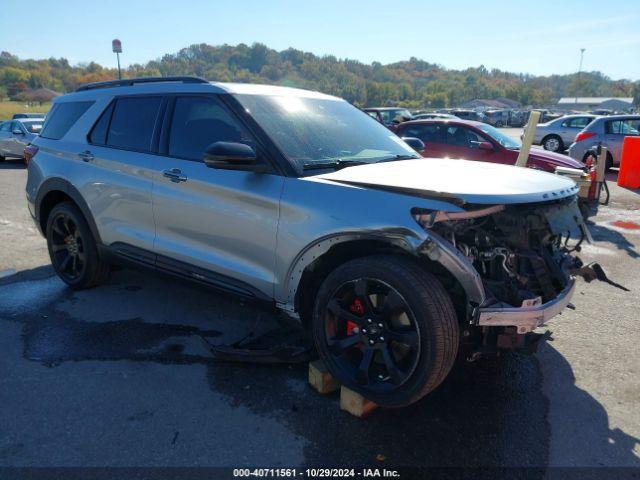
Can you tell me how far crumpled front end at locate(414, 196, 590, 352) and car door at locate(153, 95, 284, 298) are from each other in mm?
1128

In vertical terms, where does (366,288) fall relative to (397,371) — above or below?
above

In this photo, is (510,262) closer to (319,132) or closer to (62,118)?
(319,132)

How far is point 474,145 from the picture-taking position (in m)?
10.1

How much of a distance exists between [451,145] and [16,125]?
567 inches

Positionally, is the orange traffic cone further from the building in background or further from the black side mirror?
the building in background

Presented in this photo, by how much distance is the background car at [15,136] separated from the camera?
1656cm

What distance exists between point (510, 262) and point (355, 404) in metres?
1.22

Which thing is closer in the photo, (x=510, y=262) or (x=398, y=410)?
(x=510, y=262)

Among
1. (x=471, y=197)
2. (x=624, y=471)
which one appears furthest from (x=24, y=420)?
(x=624, y=471)

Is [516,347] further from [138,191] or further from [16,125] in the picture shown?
[16,125]

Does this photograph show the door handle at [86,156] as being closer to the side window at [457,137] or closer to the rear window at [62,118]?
the rear window at [62,118]

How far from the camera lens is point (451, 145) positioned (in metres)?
10.3

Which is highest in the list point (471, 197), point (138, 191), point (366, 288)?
point (471, 197)

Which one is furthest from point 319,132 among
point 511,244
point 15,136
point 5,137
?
point 5,137
